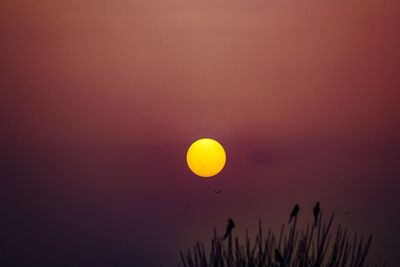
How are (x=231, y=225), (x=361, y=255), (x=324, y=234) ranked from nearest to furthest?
(x=231, y=225)
(x=324, y=234)
(x=361, y=255)

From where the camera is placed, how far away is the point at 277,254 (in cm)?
446

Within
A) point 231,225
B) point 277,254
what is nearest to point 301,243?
point 277,254

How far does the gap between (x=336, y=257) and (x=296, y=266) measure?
0.45 metres

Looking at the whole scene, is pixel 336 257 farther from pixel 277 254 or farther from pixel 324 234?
pixel 277 254

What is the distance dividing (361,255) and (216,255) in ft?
5.77

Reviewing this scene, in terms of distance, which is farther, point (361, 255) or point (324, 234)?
point (361, 255)

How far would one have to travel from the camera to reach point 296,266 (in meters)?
5.11

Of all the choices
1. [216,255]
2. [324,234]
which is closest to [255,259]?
[216,255]

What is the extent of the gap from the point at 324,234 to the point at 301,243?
281 millimetres

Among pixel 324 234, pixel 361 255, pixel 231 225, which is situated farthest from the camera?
pixel 361 255

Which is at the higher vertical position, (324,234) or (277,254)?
(324,234)

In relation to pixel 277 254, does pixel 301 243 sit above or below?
above

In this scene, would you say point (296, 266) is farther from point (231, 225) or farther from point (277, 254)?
point (231, 225)

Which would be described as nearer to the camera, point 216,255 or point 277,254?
point 277,254
